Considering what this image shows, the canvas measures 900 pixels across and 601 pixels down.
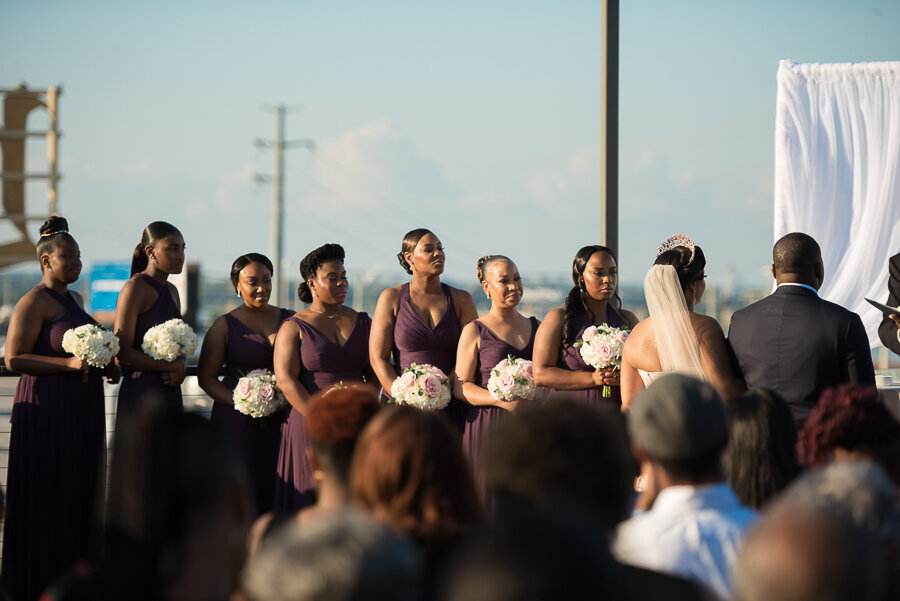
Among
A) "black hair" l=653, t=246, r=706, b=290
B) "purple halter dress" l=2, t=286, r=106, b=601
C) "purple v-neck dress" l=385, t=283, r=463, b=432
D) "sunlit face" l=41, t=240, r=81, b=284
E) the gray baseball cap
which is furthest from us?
"purple v-neck dress" l=385, t=283, r=463, b=432

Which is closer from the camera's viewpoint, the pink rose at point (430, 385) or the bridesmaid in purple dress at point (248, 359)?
the pink rose at point (430, 385)

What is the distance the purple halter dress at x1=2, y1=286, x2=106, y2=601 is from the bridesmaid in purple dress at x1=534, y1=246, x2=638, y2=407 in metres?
3.15

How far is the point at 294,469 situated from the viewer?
268 inches

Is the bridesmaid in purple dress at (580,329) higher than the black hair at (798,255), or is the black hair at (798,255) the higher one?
the black hair at (798,255)

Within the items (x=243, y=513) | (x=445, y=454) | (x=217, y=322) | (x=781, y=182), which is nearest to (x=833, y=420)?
(x=445, y=454)

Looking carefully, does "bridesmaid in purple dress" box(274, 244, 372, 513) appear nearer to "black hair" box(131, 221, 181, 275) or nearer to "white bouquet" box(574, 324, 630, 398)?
"black hair" box(131, 221, 181, 275)

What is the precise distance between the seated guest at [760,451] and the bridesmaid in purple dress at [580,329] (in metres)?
2.99

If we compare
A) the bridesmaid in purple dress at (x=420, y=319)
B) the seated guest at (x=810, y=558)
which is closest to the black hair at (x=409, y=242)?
the bridesmaid in purple dress at (x=420, y=319)

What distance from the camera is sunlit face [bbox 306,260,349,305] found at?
22.9 ft

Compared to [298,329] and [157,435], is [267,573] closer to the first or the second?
[157,435]

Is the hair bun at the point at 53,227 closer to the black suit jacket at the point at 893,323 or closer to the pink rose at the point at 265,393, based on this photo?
the pink rose at the point at 265,393

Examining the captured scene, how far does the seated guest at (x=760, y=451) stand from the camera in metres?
3.41

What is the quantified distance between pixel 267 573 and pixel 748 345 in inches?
172

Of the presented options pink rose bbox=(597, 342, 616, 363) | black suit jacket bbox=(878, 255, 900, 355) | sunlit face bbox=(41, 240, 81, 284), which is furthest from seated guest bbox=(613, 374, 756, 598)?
sunlit face bbox=(41, 240, 81, 284)
